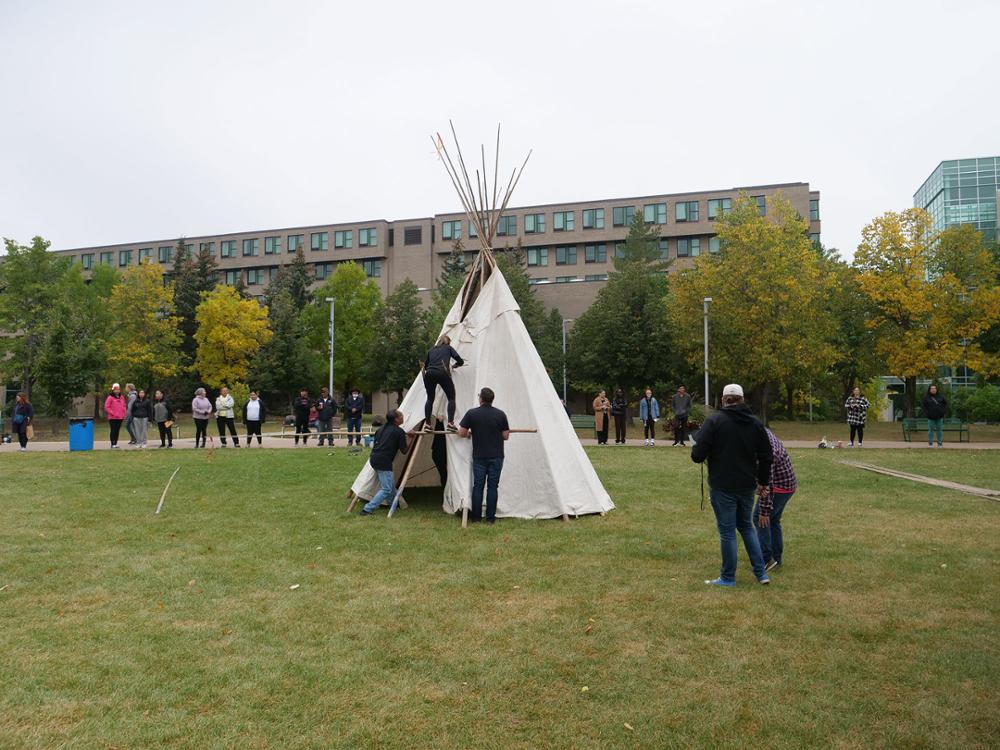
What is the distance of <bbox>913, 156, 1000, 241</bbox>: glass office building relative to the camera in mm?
80750

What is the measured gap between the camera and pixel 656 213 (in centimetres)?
7162

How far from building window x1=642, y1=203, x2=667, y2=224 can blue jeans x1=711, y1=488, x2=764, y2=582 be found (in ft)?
221

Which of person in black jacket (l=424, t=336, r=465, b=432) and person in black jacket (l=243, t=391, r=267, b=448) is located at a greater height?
person in black jacket (l=424, t=336, r=465, b=432)

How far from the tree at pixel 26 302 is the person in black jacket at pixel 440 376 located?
42.1 m

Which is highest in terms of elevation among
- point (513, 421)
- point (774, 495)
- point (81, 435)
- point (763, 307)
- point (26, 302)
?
point (26, 302)

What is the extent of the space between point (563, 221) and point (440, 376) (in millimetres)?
65790

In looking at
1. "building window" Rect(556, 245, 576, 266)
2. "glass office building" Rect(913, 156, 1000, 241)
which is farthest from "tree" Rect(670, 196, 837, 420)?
"glass office building" Rect(913, 156, 1000, 241)

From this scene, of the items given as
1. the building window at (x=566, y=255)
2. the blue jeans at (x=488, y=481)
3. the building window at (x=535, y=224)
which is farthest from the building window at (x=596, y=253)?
the blue jeans at (x=488, y=481)

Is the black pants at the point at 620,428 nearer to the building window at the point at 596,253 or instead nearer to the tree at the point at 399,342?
the tree at the point at 399,342

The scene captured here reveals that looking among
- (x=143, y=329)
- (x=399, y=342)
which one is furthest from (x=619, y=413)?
(x=143, y=329)

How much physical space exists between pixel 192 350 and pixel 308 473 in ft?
149

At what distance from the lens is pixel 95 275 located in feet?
207

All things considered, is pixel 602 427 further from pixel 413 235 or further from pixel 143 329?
pixel 413 235

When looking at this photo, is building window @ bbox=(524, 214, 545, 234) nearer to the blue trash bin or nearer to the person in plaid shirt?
the blue trash bin
